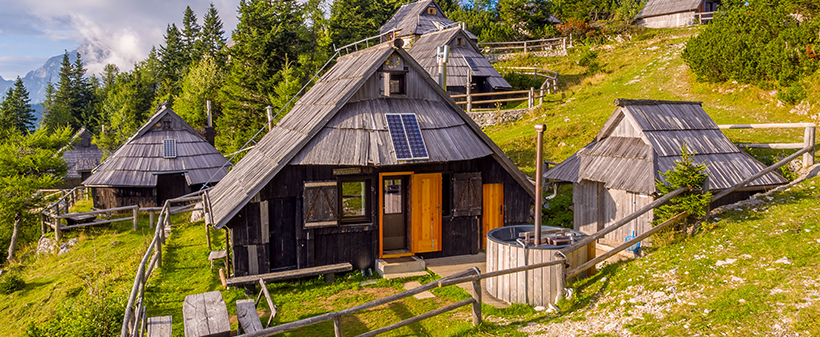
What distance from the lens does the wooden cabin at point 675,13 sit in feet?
152

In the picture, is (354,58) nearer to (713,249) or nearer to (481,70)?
(713,249)

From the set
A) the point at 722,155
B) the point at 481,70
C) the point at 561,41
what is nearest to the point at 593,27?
the point at 561,41

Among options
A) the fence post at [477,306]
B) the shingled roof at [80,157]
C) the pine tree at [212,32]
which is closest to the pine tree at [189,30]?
the pine tree at [212,32]

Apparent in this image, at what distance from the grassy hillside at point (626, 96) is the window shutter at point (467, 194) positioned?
7.27 metres

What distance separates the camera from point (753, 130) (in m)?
19.2

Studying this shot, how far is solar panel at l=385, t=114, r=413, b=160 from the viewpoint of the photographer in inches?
489

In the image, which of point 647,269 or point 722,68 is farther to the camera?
point 722,68

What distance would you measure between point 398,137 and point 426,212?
7.54ft

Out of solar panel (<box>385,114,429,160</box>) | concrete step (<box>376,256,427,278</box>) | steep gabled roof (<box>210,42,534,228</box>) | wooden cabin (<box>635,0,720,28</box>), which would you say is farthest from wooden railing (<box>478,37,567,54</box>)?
concrete step (<box>376,256,427,278</box>)

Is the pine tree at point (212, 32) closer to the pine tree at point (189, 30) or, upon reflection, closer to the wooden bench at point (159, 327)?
the pine tree at point (189, 30)

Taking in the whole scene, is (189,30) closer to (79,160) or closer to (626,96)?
(79,160)

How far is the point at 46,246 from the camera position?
2180cm

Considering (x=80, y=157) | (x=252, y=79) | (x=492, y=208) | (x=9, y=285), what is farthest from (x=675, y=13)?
(x=80, y=157)

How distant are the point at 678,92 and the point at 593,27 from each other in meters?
23.6
